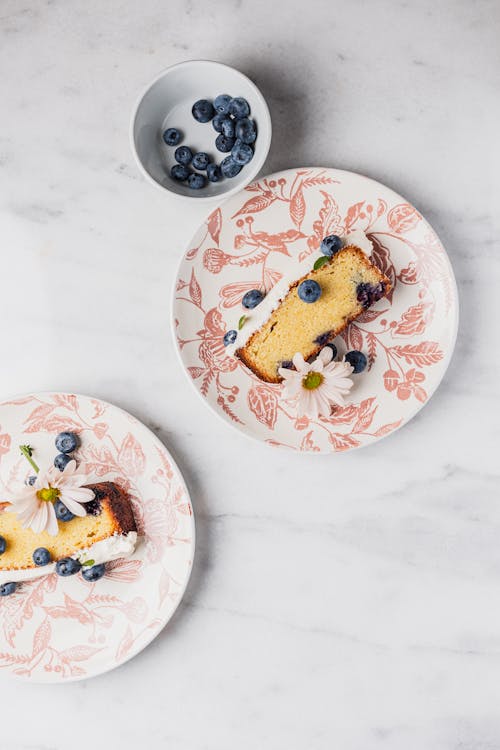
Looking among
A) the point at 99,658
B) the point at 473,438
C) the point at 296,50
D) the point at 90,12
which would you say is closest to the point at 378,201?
the point at 296,50

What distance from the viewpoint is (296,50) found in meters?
1.66

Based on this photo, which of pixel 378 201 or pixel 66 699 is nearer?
pixel 378 201

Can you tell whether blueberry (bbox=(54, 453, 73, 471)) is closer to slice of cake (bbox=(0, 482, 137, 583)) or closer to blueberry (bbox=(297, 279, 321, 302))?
slice of cake (bbox=(0, 482, 137, 583))

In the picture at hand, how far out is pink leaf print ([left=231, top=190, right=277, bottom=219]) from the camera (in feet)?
5.22

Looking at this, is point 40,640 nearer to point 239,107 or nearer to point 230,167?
point 230,167

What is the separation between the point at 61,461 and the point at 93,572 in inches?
10.4

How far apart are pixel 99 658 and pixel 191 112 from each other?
1.29 m

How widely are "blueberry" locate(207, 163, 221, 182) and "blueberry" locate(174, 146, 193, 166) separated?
0.05m

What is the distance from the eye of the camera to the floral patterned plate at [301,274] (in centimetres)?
158

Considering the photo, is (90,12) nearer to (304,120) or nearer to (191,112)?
(191,112)

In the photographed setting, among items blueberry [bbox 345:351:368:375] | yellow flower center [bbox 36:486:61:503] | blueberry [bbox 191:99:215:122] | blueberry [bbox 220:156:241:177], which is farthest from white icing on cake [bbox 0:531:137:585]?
blueberry [bbox 191:99:215:122]

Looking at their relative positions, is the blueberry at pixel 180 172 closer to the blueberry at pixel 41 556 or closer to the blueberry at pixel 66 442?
the blueberry at pixel 66 442

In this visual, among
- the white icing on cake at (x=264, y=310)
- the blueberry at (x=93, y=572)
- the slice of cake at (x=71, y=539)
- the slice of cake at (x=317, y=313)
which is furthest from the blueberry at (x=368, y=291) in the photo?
the blueberry at (x=93, y=572)

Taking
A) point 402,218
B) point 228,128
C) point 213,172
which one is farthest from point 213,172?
point 402,218
